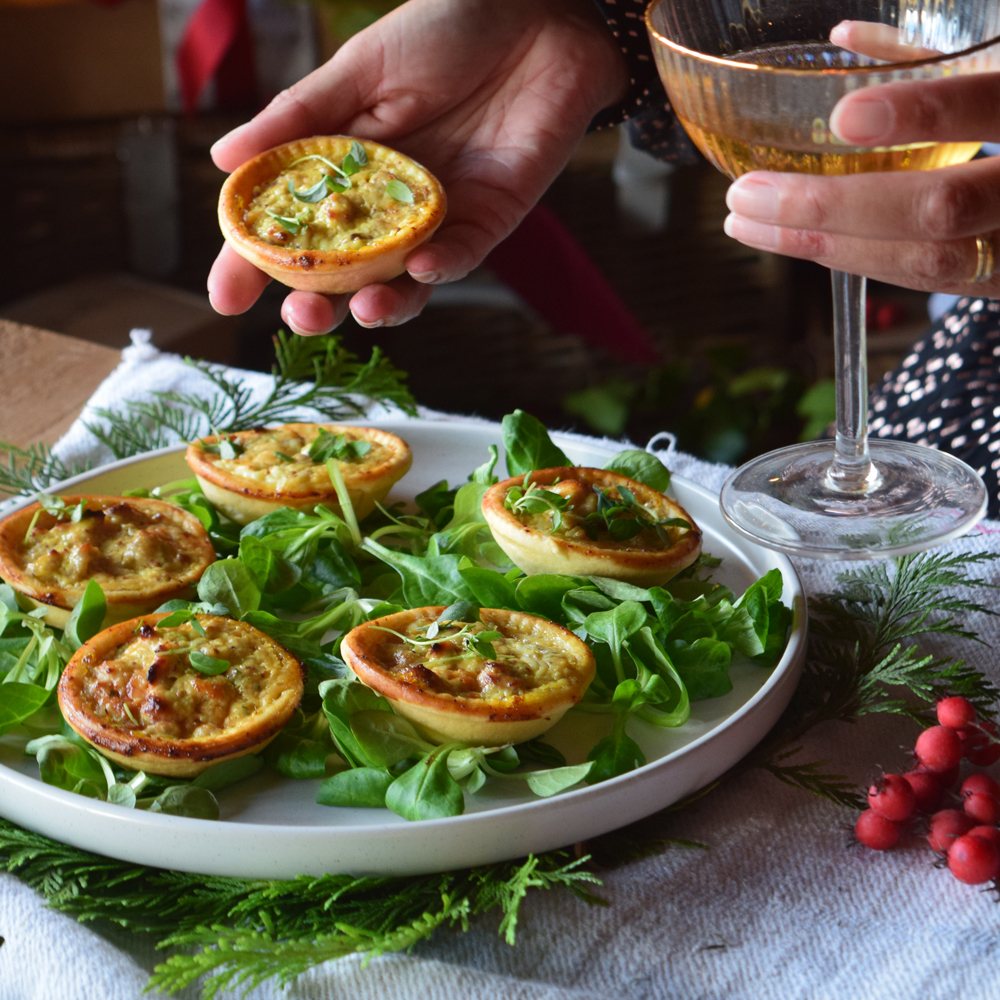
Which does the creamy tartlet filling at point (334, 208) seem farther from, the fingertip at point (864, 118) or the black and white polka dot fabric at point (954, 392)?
the black and white polka dot fabric at point (954, 392)

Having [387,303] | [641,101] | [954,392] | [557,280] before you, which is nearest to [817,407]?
[557,280]

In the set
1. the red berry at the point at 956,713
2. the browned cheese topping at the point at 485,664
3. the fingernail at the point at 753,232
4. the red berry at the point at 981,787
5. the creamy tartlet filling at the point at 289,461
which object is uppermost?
the fingernail at the point at 753,232

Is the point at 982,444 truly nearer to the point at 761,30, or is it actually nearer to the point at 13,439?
the point at 761,30

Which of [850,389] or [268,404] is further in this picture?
[268,404]

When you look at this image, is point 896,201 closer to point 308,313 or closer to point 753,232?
point 753,232

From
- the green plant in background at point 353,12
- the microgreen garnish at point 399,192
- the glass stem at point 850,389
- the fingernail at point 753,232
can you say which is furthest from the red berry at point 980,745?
the green plant in background at point 353,12

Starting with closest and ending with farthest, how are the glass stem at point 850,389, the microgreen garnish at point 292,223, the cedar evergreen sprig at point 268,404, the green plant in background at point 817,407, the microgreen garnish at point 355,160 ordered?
1. the glass stem at point 850,389
2. the microgreen garnish at point 292,223
3. the microgreen garnish at point 355,160
4. the cedar evergreen sprig at point 268,404
5. the green plant in background at point 817,407
